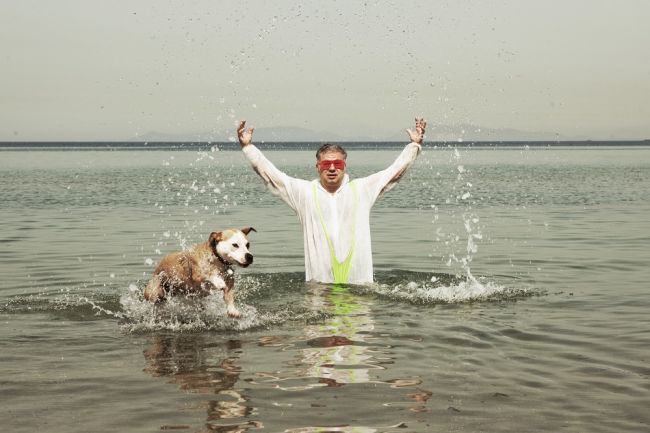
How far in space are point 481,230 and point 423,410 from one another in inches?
708

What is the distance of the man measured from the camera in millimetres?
11820

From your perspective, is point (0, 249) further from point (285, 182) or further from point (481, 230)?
point (481, 230)

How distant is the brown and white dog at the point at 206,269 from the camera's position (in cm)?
1030

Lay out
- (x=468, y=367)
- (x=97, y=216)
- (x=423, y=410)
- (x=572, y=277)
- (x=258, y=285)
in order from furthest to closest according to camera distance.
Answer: (x=97, y=216), (x=572, y=277), (x=258, y=285), (x=468, y=367), (x=423, y=410)

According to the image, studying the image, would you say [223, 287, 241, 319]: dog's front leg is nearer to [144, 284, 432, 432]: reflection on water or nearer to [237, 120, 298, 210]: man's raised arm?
[144, 284, 432, 432]: reflection on water

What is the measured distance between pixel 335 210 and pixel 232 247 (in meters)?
2.12

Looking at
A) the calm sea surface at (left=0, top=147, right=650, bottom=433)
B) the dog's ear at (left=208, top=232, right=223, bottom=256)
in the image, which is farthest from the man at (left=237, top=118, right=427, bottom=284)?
the dog's ear at (left=208, top=232, right=223, bottom=256)

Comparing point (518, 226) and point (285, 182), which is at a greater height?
point (285, 182)

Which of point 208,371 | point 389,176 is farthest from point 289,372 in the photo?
point 389,176

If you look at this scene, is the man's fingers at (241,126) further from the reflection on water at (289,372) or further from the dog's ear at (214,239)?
the reflection on water at (289,372)

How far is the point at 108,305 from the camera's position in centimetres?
1219

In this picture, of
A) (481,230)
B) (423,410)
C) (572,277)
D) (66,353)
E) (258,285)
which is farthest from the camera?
(481,230)

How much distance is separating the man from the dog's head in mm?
1726

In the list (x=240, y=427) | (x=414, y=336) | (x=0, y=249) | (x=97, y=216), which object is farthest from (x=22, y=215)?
(x=240, y=427)
